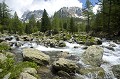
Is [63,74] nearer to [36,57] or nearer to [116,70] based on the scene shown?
[36,57]

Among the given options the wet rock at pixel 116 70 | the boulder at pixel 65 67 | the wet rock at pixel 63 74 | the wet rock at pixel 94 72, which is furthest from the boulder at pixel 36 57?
the wet rock at pixel 116 70

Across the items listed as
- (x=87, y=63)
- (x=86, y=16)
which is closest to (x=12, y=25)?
(x=86, y=16)

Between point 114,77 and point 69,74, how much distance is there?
3.15m

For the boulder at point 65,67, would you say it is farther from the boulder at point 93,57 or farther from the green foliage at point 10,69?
the boulder at point 93,57

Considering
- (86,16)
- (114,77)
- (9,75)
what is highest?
(86,16)

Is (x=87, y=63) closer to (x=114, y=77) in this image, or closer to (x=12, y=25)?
(x=114, y=77)

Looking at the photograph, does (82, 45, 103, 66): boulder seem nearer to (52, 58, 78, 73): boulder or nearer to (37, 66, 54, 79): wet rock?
(52, 58, 78, 73): boulder

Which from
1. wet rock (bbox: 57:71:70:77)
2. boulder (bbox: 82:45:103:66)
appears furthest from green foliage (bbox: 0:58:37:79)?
boulder (bbox: 82:45:103:66)

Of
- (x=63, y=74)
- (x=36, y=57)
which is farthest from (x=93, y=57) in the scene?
(x=36, y=57)

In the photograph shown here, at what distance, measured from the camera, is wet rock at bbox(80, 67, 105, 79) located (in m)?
14.0

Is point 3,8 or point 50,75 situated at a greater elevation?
point 3,8

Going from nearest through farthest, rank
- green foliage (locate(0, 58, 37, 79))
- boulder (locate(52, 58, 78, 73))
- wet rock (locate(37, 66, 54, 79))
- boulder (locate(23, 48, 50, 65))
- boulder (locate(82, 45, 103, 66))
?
green foliage (locate(0, 58, 37, 79)) → wet rock (locate(37, 66, 54, 79)) → boulder (locate(52, 58, 78, 73)) → boulder (locate(23, 48, 50, 65)) → boulder (locate(82, 45, 103, 66))

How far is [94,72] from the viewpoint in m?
14.4

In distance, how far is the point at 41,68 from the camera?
49.9 feet
